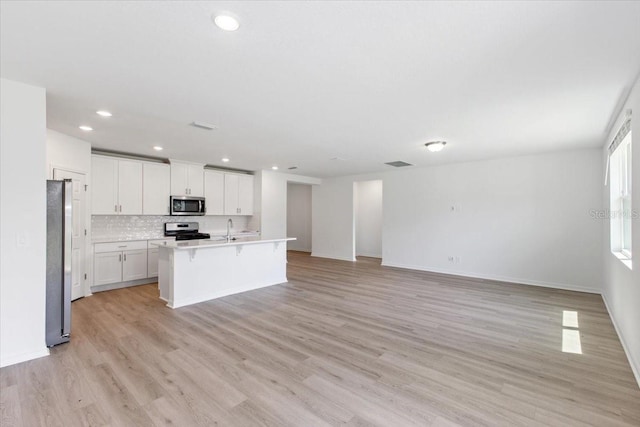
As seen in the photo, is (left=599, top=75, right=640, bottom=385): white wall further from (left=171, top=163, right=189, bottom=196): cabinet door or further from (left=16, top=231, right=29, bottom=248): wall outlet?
(left=171, top=163, right=189, bottom=196): cabinet door

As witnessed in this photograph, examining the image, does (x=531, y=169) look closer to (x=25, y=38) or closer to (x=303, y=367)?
(x=303, y=367)

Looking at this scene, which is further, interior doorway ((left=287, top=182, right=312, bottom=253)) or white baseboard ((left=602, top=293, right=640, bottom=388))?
interior doorway ((left=287, top=182, right=312, bottom=253))

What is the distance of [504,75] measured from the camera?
2441 millimetres

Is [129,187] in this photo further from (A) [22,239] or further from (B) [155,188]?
(A) [22,239]

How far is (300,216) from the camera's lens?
11.0 metres

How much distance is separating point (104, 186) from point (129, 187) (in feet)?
1.30

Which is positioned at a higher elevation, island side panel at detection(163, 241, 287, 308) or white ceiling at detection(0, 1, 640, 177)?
white ceiling at detection(0, 1, 640, 177)

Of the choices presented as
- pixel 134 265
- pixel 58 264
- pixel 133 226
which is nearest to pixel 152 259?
pixel 134 265

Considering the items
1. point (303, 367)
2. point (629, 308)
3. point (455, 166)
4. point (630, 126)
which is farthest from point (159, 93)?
point (455, 166)

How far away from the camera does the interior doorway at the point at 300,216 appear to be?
10.7 metres

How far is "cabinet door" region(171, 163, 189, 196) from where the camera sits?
20.1 feet

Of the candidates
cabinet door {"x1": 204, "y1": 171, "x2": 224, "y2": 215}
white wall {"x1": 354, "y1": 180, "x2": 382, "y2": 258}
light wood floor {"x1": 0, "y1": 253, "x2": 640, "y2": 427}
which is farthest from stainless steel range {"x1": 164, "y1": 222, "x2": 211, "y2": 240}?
white wall {"x1": 354, "y1": 180, "x2": 382, "y2": 258}

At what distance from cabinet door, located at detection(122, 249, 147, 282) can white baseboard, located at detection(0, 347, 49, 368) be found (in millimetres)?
2714

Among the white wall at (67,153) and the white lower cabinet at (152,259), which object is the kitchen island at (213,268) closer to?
the white lower cabinet at (152,259)
